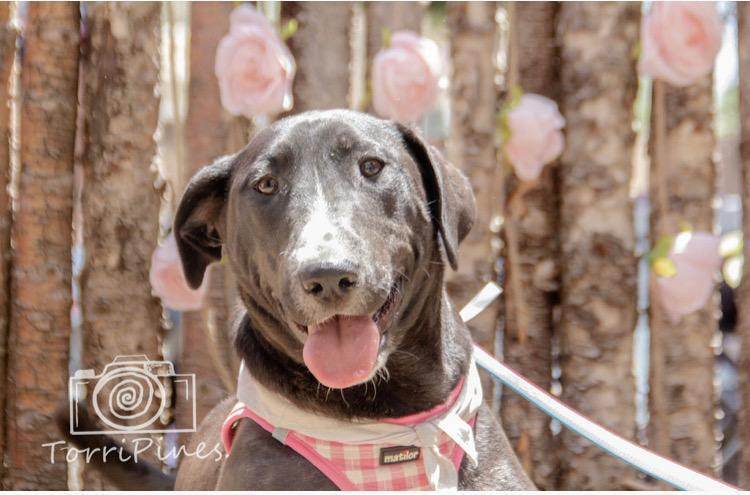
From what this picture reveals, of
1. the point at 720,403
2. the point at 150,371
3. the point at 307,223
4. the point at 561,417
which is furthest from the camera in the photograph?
the point at 720,403

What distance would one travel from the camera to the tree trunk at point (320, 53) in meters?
3.96

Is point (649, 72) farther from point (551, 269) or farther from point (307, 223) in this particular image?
point (307, 223)

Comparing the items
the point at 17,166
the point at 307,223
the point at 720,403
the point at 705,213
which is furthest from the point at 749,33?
→ the point at 17,166

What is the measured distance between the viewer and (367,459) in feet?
8.16

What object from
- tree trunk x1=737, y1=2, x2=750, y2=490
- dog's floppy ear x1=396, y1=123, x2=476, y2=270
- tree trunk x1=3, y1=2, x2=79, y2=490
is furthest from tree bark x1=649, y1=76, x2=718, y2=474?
tree trunk x1=3, y1=2, x2=79, y2=490

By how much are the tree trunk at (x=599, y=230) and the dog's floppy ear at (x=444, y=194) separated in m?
1.35

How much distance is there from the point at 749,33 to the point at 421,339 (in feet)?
7.74

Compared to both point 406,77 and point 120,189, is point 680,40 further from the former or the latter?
point 120,189

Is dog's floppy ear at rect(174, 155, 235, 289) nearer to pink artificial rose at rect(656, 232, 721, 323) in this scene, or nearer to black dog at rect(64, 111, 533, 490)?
black dog at rect(64, 111, 533, 490)

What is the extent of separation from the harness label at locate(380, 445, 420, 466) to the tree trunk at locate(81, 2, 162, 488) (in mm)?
1699

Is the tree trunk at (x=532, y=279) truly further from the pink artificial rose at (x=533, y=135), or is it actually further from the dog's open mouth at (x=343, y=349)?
the dog's open mouth at (x=343, y=349)

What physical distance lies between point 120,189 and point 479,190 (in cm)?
164

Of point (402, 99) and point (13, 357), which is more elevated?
point (402, 99)

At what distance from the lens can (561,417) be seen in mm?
2555
